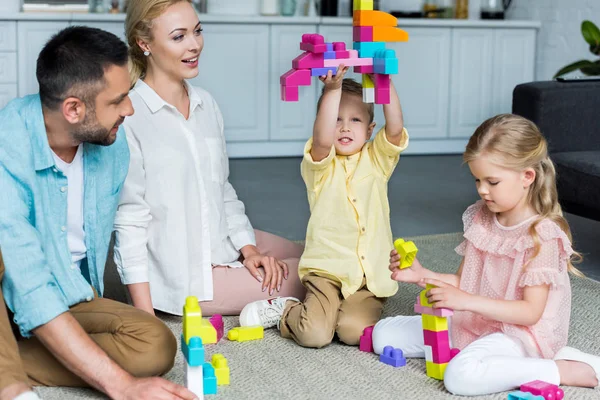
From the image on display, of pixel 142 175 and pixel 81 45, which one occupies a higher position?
pixel 81 45

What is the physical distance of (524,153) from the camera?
1790 millimetres

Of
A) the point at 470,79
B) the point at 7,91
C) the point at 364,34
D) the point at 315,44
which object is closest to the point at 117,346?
the point at 315,44

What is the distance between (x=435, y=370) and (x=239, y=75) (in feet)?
10.1

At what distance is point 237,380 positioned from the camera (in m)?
1.82

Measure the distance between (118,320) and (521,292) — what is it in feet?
2.65

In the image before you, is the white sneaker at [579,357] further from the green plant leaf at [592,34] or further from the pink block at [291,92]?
the green plant leaf at [592,34]

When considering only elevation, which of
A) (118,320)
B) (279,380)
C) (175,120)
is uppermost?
(175,120)

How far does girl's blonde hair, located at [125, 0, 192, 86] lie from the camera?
2100mm

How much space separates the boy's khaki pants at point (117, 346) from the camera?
1.72 meters

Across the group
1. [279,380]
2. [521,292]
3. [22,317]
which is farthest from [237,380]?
[521,292]

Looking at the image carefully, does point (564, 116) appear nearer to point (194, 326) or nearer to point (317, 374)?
point (317, 374)

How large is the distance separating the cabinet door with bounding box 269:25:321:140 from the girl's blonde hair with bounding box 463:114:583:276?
9.74ft

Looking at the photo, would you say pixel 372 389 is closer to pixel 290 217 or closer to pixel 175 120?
pixel 175 120

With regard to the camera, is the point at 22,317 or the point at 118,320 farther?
the point at 118,320
